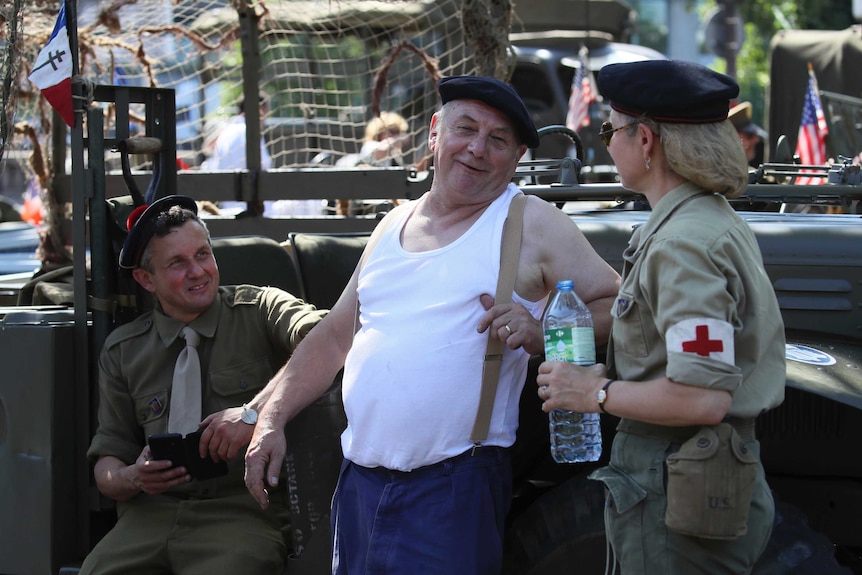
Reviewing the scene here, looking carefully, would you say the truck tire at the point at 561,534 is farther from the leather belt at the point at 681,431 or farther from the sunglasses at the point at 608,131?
the sunglasses at the point at 608,131

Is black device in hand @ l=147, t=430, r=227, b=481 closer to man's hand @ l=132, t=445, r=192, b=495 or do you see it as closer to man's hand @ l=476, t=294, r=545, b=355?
man's hand @ l=132, t=445, r=192, b=495

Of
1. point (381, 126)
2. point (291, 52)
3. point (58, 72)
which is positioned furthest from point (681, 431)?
point (291, 52)

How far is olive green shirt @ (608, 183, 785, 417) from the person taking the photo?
2281 millimetres

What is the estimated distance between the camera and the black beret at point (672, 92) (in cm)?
244

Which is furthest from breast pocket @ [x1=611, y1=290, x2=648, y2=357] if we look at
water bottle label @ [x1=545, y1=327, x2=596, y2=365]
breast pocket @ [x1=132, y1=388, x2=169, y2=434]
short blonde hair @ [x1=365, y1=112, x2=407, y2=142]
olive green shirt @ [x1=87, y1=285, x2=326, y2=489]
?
short blonde hair @ [x1=365, y1=112, x2=407, y2=142]

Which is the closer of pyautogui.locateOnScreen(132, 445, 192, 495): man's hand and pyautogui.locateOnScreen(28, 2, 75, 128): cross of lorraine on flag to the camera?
pyautogui.locateOnScreen(132, 445, 192, 495): man's hand

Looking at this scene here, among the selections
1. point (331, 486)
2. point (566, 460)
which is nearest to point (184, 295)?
point (331, 486)

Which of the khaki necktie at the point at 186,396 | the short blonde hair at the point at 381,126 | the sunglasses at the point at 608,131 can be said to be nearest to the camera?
the sunglasses at the point at 608,131

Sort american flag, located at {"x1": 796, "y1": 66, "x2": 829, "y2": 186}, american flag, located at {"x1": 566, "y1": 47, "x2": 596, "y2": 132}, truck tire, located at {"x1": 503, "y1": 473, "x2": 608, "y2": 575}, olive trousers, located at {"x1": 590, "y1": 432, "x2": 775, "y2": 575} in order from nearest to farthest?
olive trousers, located at {"x1": 590, "y1": 432, "x2": 775, "y2": 575} → truck tire, located at {"x1": 503, "y1": 473, "x2": 608, "y2": 575} → american flag, located at {"x1": 796, "y1": 66, "x2": 829, "y2": 186} → american flag, located at {"x1": 566, "y1": 47, "x2": 596, "y2": 132}

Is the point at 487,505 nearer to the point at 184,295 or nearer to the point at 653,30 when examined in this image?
the point at 184,295

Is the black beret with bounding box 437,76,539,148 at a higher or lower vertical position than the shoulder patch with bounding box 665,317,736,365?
higher

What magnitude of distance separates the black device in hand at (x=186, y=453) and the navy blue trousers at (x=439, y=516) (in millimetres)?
693

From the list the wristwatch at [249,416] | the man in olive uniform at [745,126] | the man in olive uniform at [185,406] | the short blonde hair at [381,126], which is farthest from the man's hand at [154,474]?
the man in olive uniform at [745,126]

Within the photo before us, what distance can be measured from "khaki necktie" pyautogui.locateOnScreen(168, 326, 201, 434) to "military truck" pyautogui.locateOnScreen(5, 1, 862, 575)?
1.04 feet
